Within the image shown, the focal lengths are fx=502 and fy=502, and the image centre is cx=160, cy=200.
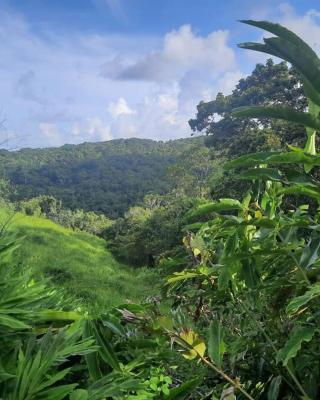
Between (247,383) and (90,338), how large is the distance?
49 centimetres

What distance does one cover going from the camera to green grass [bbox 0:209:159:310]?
1173cm

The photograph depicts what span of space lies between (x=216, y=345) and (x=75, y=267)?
13.9 m

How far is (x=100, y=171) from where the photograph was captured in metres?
77.2

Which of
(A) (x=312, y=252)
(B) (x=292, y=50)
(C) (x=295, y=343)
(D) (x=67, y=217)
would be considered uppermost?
(B) (x=292, y=50)

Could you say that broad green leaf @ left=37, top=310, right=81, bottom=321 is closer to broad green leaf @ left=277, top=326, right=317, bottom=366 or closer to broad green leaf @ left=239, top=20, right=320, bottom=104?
broad green leaf @ left=277, top=326, right=317, bottom=366

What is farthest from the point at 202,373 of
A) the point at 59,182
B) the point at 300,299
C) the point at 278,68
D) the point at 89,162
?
the point at 89,162

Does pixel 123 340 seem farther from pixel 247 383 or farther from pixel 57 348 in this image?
pixel 247 383

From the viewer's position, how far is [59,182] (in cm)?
7269

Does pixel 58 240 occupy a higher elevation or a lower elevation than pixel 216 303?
lower

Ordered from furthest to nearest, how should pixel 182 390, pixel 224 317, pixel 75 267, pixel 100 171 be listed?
pixel 100 171 → pixel 75 267 → pixel 224 317 → pixel 182 390

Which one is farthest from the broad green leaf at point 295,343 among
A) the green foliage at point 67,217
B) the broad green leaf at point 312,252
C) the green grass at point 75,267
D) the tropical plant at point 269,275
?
the green foliage at point 67,217

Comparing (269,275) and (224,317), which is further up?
(269,275)

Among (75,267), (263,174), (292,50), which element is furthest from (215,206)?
(75,267)

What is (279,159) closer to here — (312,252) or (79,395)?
(312,252)
